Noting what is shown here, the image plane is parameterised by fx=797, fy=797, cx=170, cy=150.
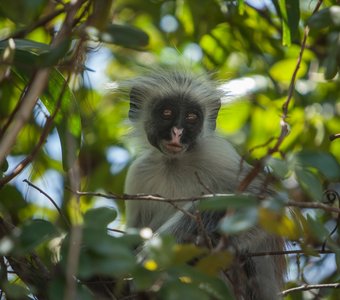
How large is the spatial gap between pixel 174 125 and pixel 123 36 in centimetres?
269

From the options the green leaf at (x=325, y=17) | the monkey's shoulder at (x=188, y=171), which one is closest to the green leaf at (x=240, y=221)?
the green leaf at (x=325, y=17)

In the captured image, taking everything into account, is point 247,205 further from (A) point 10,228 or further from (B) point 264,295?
(B) point 264,295

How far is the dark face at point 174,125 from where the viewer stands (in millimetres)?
5578

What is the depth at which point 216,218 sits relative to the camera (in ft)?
16.8

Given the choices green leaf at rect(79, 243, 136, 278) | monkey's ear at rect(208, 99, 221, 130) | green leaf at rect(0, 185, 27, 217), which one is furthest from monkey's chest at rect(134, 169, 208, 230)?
green leaf at rect(79, 243, 136, 278)

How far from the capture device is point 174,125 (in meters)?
5.79

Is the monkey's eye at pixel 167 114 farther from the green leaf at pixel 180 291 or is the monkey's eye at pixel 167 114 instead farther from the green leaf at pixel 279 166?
the green leaf at pixel 180 291

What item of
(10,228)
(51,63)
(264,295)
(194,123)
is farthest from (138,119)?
(51,63)

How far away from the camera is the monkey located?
210 inches

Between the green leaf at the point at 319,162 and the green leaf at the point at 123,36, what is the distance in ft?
2.48

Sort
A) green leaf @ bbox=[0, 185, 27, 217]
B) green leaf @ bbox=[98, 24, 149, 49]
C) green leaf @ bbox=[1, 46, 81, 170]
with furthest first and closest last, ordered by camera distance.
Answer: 1. green leaf @ bbox=[0, 185, 27, 217]
2. green leaf @ bbox=[1, 46, 81, 170]
3. green leaf @ bbox=[98, 24, 149, 49]

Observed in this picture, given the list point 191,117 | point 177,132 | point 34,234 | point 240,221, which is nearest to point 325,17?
point 240,221

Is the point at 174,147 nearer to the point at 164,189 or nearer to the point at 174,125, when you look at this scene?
the point at 174,125

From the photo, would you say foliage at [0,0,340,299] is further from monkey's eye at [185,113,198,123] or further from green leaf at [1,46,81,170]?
monkey's eye at [185,113,198,123]
